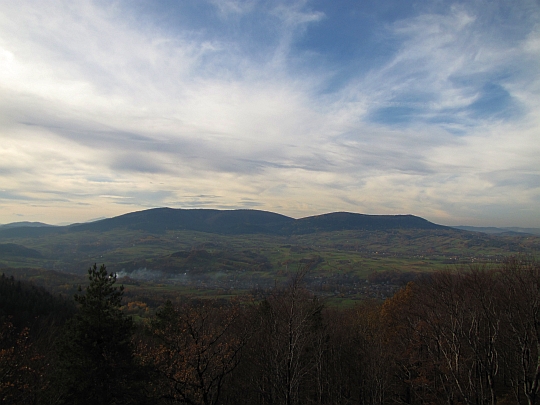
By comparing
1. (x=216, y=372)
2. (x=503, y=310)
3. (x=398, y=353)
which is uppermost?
(x=503, y=310)

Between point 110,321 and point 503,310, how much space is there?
24.7 metres

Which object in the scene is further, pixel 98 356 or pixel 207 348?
pixel 207 348

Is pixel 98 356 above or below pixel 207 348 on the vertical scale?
below

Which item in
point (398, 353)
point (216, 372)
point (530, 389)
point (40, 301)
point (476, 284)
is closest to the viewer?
point (530, 389)

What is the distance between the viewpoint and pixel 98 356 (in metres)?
17.3

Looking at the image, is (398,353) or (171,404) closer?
(171,404)

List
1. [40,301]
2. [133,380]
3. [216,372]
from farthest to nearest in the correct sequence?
[40,301], [216,372], [133,380]

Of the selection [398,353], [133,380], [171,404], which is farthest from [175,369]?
[398,353]

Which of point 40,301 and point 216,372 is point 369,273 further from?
point 216,372

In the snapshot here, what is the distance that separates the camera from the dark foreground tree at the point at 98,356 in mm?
16188

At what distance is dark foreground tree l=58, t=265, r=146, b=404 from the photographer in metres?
16.2

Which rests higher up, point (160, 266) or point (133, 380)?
point (133, 380)

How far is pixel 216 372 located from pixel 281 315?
5759 mm

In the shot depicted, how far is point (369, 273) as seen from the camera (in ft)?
468
